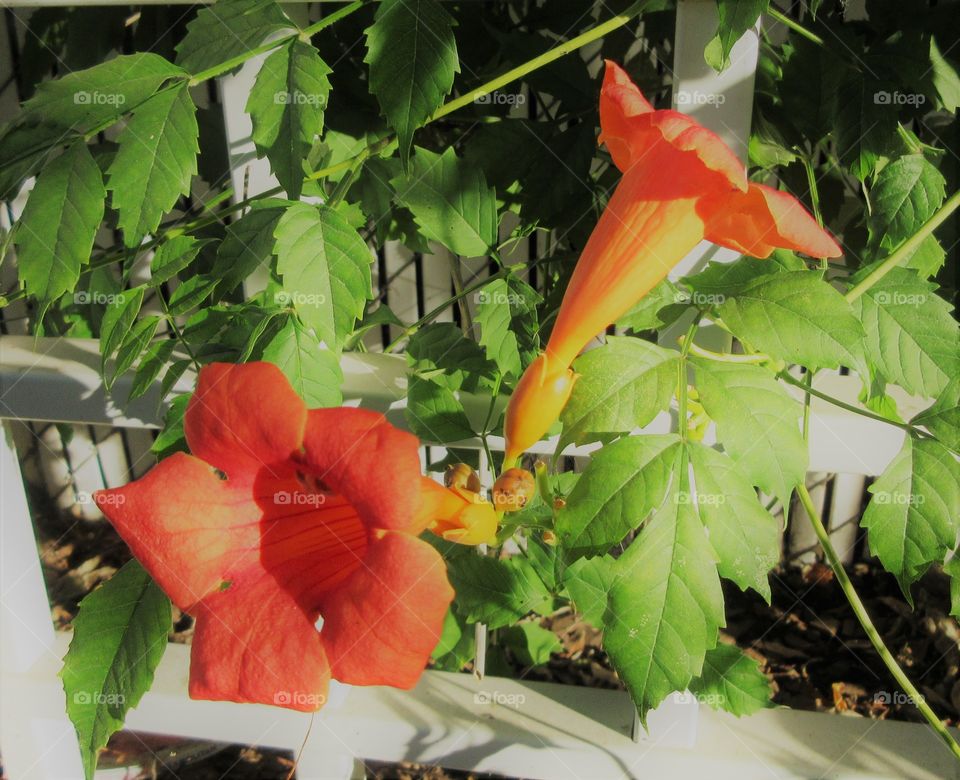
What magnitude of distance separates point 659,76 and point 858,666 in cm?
199

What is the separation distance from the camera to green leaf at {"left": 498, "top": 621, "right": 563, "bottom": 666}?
249 centimetres

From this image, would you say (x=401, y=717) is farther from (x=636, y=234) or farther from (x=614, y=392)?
(x=636, y=234)

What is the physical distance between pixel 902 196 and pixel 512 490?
0.89 metres

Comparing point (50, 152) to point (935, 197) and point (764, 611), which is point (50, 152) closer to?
point (935, 197)

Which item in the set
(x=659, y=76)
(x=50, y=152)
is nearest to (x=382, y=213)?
(x=50, y=152)

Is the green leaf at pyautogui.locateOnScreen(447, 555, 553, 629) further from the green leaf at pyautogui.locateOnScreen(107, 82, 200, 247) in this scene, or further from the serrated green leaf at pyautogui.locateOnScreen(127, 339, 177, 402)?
the green leaf at pyautogui.locateOnScreen(107, 82, 200, 247)

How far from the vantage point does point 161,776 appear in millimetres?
2639

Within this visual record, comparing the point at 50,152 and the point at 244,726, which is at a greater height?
the point at 50,152

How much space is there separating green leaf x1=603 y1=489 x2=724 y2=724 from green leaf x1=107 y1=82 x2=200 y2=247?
769mm

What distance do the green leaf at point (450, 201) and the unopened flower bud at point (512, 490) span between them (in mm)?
468

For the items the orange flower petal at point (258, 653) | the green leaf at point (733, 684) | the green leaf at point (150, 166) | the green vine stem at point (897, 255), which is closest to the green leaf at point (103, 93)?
the green leaf at point (150, 166)

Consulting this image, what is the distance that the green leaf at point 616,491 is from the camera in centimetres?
106

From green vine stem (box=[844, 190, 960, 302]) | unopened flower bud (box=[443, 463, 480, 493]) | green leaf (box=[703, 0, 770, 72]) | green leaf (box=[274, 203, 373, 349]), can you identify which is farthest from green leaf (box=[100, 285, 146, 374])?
green vine stem (box=[844, 190, 960, 302])

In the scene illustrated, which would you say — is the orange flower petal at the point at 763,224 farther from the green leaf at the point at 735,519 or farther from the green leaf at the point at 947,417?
the green leaf at the point at 947,417
